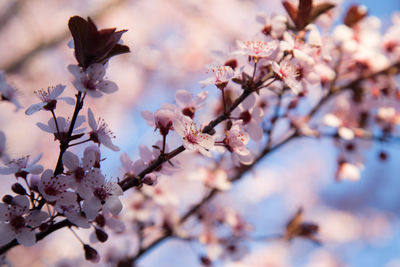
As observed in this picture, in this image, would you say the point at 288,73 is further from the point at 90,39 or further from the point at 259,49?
the point at 90,39

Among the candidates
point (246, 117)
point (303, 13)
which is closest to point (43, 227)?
point (246, 117)

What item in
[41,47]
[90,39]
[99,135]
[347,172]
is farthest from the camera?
[41,47]

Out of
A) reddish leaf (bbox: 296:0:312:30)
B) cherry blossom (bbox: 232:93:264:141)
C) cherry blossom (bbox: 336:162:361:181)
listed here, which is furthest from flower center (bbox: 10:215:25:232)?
cherry blossom (bbox: 336:162:361:181)

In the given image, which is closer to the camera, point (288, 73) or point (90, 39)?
point (90, 39)

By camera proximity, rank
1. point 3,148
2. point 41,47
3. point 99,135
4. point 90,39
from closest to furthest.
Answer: point 90,39 < point 99,135 < point 3,148 < point 41,47

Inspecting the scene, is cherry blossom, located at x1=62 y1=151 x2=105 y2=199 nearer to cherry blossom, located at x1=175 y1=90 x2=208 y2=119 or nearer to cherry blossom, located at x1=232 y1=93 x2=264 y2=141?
cherry blossom, located at x1=175 y1=90 x2=208 y2=119
